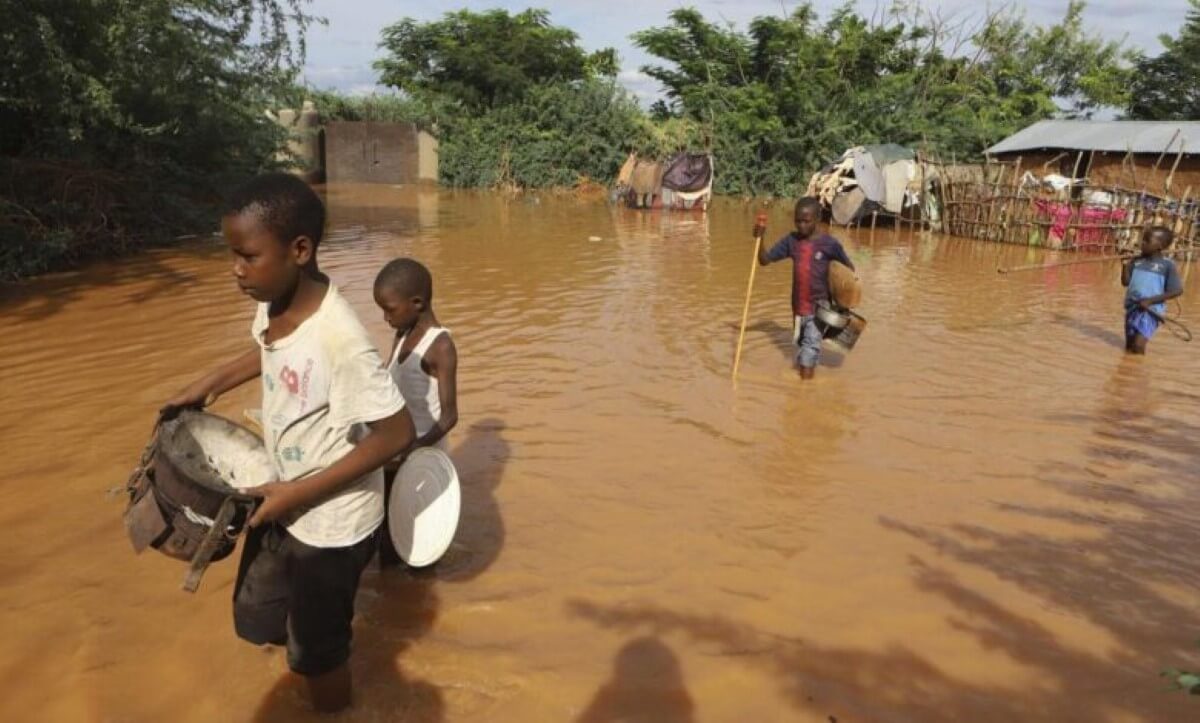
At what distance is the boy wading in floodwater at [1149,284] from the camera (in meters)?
7.11

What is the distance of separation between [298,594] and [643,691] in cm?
125

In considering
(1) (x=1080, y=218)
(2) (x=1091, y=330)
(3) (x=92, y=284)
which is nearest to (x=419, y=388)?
(3) (x=92, y=284)

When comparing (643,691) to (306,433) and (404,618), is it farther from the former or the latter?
(306,433)

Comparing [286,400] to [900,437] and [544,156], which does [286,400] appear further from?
[544,156]

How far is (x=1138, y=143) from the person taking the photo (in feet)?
61.1

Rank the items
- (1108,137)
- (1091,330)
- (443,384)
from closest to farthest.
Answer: (443,384)
(1091,330)
(1108,137)

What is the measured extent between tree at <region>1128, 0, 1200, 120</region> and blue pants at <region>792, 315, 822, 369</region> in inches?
1093

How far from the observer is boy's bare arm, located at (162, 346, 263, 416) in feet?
7.92

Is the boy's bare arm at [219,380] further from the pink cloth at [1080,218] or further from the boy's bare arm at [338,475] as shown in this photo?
the pink cloth at [1080,218]

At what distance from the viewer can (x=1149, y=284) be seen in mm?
7195

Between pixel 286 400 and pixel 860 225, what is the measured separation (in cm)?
1903

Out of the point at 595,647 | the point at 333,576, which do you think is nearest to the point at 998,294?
the point at 595,647

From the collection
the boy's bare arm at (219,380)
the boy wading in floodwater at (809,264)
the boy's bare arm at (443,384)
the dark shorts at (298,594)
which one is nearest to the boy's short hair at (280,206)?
the boy's bare arm at (219,380)

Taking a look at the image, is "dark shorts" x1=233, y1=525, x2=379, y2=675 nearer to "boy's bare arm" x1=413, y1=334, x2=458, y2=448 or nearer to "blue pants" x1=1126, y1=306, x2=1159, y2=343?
"boy's bare arm" x1=413, y1=334, x2=458, y2=448
